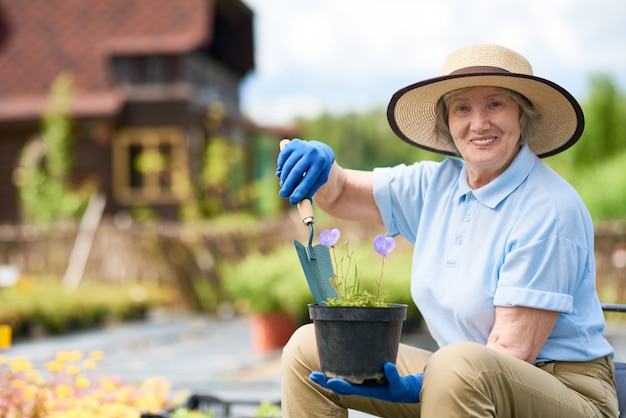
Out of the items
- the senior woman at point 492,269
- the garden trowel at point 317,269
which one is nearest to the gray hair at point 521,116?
the senior woman at point 492,269

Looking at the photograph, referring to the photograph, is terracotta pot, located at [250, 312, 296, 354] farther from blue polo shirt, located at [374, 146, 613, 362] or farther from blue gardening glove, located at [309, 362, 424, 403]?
blue gardening glove, located at [309, 362, 424, 403]

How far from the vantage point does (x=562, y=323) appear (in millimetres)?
1967

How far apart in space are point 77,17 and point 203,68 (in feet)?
8.78

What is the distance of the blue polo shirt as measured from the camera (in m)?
1.90

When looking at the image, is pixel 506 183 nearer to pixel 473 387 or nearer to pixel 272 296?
pixel 473 387

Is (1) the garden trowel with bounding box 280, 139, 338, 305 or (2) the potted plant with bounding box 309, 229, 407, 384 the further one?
(1) the garden trowel with bounding box 280, 139, 338, 305

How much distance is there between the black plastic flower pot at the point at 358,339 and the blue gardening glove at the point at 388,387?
0.01 meters

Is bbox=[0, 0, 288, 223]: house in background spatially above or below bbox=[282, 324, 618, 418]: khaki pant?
above

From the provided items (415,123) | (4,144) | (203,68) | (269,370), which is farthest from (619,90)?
(415,123)

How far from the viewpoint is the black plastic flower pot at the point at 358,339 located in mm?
1670

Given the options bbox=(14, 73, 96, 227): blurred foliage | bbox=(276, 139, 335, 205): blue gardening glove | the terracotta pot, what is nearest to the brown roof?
bbox=(14, 73, 96, 227): blurred foliage

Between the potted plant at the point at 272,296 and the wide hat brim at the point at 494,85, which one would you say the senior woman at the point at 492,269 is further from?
the potted plant at the point at 272,296

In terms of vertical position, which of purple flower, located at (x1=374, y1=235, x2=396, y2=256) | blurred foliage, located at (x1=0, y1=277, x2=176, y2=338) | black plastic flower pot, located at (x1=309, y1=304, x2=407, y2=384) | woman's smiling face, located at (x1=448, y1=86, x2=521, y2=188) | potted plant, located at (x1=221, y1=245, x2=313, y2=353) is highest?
woman's smiling face, located at (x1=448, y1=86, x2=521, y2=188)

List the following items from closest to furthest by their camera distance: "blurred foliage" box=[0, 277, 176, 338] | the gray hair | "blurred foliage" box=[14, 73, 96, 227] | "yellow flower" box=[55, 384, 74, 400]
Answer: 1. the gray hair
2. "yellow flower" box=[55, 384, 74, 400]
3. "blurred foliage" box=[0, 277, 176, 338]
4. "blurred foliage" box=[14, 73, 96, 227]
